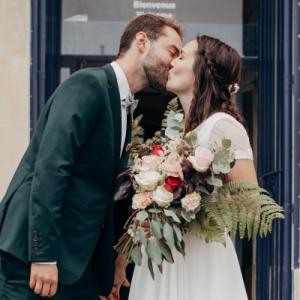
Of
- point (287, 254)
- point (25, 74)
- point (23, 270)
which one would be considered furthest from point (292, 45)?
point (23, 270)

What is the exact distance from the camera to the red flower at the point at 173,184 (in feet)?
11.6

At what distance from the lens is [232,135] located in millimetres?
3762

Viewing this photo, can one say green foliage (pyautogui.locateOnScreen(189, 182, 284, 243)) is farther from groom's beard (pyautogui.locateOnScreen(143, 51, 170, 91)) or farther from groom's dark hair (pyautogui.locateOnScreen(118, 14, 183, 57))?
groom's dark hair (pyautogui.locateOnScreen(118, 14, 183, 57))

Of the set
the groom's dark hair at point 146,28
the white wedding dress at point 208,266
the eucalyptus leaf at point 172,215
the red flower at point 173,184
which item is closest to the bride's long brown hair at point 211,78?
the white wedding dress at point 208,266

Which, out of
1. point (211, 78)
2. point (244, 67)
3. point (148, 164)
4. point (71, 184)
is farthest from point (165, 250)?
point (244, 67)

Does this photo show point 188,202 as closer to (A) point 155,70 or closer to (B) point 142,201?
(B) point 142,201

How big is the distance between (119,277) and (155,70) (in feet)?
3.39

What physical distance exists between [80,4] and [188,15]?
920 millimetres

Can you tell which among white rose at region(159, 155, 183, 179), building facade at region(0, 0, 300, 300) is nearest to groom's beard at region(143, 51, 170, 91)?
white rose at region(159, 155, 183, 179)

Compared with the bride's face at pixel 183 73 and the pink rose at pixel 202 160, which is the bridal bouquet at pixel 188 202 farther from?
the bride's face at pixel 183 73

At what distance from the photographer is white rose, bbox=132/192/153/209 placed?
3.57 meters

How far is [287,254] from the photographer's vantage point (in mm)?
6199

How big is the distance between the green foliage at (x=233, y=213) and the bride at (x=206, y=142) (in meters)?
0.16

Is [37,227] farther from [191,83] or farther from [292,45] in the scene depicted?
[292,45]
